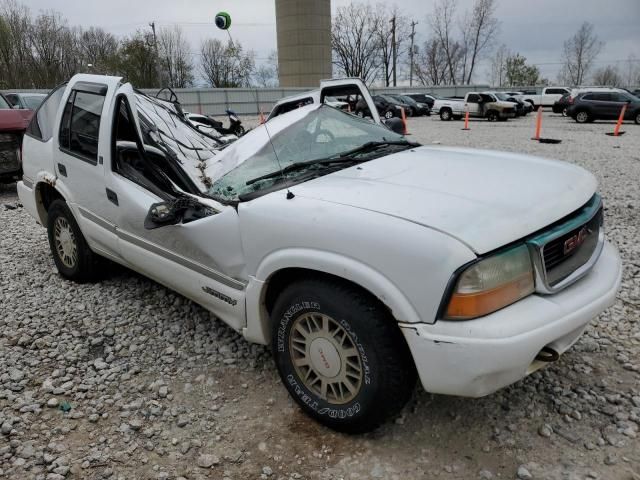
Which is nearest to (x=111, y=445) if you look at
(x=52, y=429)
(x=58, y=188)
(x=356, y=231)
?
(x=52, y=429)

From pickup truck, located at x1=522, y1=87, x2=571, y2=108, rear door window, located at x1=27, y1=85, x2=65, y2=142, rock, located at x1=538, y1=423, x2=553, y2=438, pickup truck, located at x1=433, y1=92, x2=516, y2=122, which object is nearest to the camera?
rock, located at x1=538, y1=423, x2=553, y2=438

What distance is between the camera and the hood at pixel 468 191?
2.01 m

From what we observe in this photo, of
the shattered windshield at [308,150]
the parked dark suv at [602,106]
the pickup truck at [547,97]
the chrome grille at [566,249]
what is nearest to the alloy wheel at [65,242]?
the shattered windshield at [308,150]

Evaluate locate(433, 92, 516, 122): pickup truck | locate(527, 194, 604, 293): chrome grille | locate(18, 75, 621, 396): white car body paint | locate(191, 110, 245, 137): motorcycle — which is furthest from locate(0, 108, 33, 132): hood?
locate(433, 92, 516, 122): pickup truck

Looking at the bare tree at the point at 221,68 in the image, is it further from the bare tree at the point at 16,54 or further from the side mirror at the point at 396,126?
the side mirror at the point at 396,126

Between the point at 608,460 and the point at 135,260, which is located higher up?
the point at 135,260

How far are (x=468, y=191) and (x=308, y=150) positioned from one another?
3.91ft

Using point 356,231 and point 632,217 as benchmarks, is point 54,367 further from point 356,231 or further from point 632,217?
point 632,217

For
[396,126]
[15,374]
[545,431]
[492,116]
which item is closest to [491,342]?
[545,431]

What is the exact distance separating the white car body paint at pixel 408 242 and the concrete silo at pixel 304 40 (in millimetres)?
44193

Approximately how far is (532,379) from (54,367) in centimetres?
291

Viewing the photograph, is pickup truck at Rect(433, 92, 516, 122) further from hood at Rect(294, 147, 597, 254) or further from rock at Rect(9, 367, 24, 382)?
rock at Rect(9, 367, 24, 382)

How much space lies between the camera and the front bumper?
6.14 feet

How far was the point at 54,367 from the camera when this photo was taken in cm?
319
